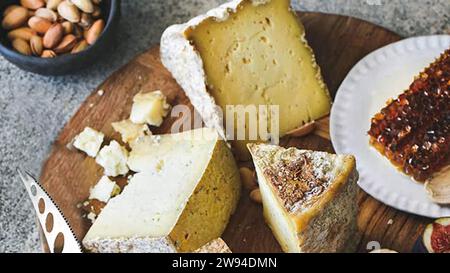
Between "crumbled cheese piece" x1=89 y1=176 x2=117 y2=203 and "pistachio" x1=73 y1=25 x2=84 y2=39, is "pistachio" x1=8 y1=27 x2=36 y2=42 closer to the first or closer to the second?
"pistachio" x1=73 y1=25 x2=84 y2=39

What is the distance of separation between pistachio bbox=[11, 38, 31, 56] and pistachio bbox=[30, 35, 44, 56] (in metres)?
0.02

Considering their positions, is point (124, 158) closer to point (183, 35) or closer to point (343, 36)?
point (183, 35)

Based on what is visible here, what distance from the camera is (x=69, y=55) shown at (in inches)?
105

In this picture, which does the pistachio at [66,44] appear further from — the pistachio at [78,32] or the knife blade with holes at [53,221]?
the knife blade with holes at [53,221]

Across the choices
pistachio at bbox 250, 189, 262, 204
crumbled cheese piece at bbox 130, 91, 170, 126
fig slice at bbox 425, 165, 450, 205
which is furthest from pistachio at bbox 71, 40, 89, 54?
fig slice at bbox 425, 165, 450, 205

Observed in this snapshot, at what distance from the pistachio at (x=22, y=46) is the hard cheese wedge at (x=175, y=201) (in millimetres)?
569

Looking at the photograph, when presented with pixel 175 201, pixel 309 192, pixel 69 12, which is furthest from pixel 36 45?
pixel 309 192

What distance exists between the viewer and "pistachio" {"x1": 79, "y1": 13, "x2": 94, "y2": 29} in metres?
2.73

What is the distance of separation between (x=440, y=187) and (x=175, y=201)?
776mm

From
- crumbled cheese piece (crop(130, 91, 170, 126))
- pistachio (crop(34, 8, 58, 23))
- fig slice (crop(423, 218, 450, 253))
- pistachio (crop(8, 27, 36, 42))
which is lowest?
fig slice (crop(423, 218, 450, 253))

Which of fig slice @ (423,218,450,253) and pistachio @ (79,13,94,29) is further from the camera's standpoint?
pistachio @ (79,13,94,29)

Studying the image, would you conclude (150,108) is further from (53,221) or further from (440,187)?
(440,187)

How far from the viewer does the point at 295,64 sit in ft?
8.43

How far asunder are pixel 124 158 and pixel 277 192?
620 mm
